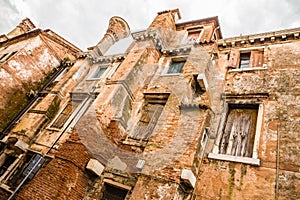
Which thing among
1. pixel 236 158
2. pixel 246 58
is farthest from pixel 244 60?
pixel 236 158

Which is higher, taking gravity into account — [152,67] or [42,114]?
[152,67]

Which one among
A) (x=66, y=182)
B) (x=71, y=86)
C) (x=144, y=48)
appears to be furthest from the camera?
(x=71, y=86)

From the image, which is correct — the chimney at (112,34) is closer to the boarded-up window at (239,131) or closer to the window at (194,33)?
the window at (194,33)

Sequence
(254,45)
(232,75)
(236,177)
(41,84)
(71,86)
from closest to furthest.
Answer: (236,177), (232,75), (254,45), (71,86), (41,84)

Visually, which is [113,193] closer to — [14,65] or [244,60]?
[244,60]

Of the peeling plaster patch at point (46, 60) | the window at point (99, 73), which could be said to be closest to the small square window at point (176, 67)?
the window at point (99, 73)

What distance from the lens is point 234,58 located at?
904 centimetres

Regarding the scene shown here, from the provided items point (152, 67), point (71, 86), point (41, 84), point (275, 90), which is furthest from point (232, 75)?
point (41, 84)

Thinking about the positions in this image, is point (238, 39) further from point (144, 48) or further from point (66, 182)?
point (66, 182)

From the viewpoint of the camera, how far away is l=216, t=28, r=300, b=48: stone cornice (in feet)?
28.2

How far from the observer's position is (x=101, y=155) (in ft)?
23.2

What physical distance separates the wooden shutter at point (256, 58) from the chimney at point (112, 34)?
7961 mm

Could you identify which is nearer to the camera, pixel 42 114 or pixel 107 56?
pixel 42 114

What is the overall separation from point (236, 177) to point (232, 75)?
4.41 metres
